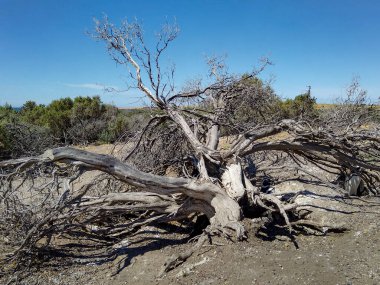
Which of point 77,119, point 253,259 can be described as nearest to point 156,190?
point 253,259

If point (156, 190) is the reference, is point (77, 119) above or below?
above

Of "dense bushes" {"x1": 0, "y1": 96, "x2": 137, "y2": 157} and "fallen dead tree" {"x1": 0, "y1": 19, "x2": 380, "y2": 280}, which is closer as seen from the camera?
"fallen dead tree" {"x1": 0, "y1": 19, "x2": 380, "y2": 280}

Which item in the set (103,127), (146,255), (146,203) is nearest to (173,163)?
(146,203)

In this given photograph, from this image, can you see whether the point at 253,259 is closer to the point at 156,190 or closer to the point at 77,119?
the point at 156,190

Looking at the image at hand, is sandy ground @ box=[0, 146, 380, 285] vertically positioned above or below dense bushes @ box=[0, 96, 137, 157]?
below

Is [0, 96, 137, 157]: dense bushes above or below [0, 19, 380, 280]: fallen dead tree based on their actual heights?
above

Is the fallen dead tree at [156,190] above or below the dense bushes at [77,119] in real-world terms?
below

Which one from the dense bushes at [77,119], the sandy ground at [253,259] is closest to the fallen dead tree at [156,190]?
the sandy ground at [253,259]

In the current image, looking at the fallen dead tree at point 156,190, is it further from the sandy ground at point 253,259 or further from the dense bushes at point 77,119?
the dense bushes at point 77,119

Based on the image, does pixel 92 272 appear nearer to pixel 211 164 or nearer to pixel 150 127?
pixel 211 164

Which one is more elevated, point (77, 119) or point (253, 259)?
point (77, 119)

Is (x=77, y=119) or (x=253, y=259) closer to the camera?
(x=253, y=259)

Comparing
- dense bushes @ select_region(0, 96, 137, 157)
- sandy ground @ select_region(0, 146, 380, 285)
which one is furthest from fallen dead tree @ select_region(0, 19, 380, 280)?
dense bushes @ select_region(0, 96, 137, 157)

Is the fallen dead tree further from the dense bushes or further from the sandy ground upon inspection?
the dense bushes
